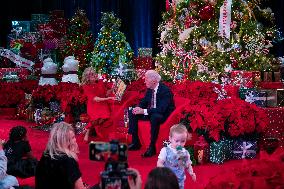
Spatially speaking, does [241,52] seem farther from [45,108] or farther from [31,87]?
[31,87]

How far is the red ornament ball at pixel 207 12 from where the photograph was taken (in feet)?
36.7

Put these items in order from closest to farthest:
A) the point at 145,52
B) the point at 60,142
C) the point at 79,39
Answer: the point at 60,142
the point at 145,52
the point at 79,39

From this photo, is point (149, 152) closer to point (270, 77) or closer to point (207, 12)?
point (270, 77)

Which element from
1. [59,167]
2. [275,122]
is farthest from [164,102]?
[59,167]

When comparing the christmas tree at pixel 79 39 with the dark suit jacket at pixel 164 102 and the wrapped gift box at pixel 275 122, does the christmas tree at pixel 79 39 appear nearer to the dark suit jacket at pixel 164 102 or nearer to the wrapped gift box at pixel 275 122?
the dark suit jacket at pixel 164 102

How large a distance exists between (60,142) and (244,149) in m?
3.79

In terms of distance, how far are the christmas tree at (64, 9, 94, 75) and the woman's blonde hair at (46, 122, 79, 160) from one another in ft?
41.1

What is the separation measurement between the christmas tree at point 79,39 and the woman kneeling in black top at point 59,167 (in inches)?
495

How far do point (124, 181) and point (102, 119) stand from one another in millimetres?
5780

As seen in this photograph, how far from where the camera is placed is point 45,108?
429 inches

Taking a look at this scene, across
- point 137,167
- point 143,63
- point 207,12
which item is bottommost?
point 137,167

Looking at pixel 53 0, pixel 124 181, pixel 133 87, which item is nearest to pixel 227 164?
pixel 133 87

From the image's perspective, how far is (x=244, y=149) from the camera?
7.43 m

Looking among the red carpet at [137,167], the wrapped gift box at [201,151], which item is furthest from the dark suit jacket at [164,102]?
the wrapped gift box at [201,151]
